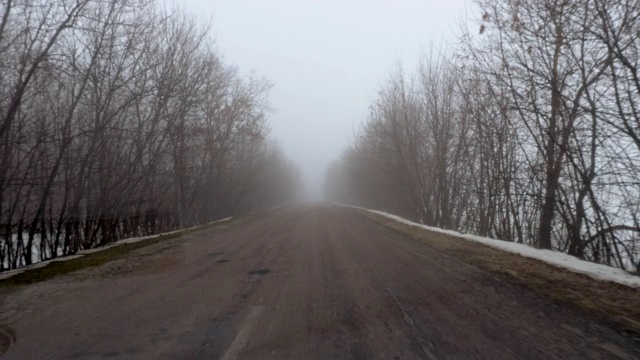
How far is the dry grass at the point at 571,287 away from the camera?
5.07 metres

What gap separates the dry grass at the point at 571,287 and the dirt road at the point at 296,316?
35 centimetres

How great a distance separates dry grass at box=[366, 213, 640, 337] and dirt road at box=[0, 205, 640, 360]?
0.35 meters

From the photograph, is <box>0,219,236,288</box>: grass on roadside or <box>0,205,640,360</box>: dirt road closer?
<box>0,205,640,360</box>: dirt road

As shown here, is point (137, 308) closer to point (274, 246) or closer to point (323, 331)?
point (323, 331)

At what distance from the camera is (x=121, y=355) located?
3.85 m

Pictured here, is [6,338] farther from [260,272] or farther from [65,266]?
[65,266]

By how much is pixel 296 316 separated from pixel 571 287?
448 centimetres

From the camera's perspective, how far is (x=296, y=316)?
16.4 feet

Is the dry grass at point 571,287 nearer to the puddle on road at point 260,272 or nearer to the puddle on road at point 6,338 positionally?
the puddle on road at point 260,272

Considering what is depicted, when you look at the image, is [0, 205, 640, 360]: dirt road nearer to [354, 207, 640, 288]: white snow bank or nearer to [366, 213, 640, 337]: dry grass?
[366, 213, 640, 337]: dry grass

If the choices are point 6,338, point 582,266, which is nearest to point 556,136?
point 582,266

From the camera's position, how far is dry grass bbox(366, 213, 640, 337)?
5070 mm

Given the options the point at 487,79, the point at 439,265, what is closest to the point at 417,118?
the point at 487,79

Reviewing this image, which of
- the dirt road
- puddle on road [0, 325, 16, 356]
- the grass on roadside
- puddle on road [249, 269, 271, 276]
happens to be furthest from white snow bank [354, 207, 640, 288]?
the grass on roadside
